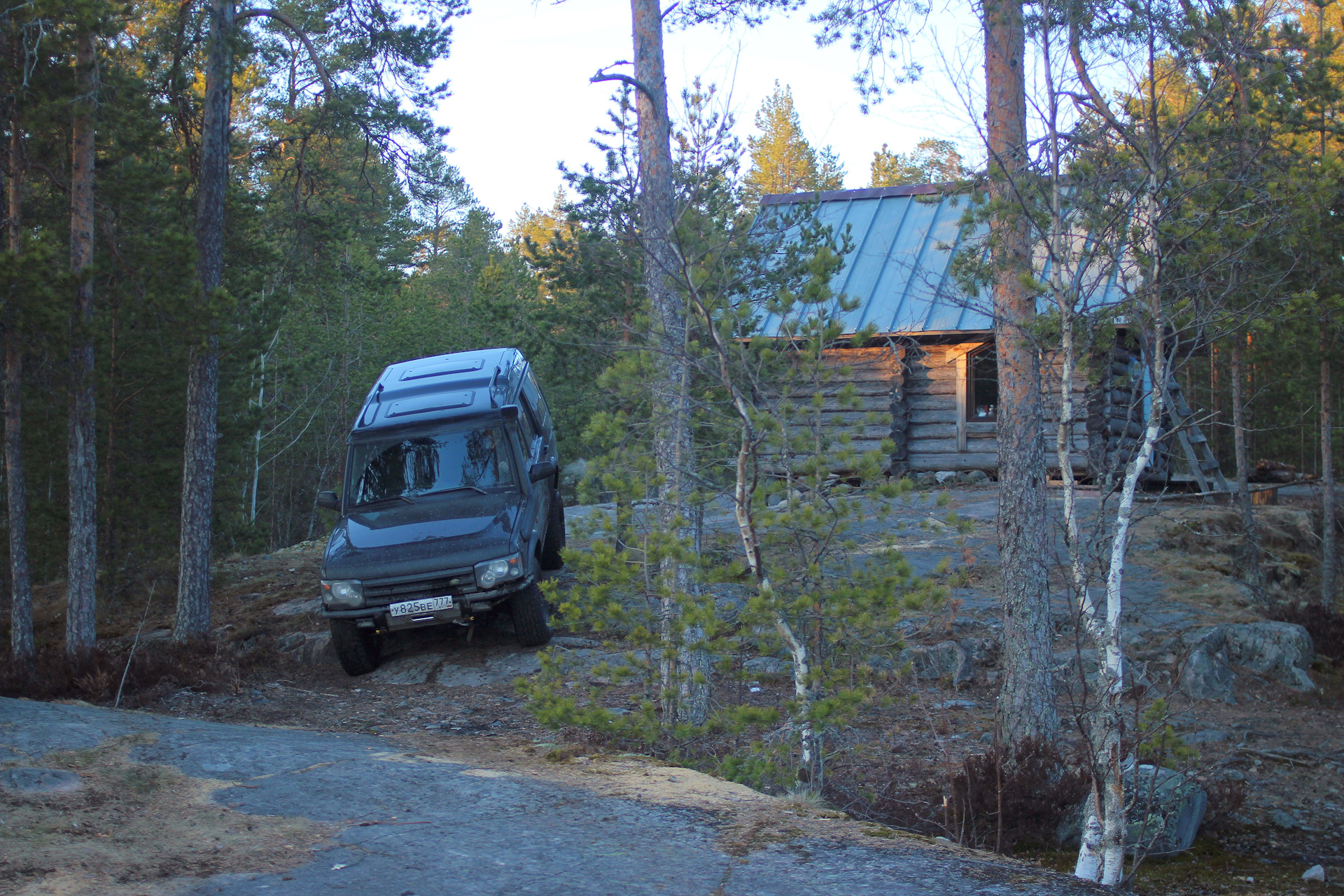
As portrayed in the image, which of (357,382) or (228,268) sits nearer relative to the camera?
(228,268)

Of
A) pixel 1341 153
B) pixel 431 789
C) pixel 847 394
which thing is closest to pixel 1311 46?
pixel 1341 153

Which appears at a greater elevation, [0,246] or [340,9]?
[340,9]

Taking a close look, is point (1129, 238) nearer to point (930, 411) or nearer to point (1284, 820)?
point (1284, 820)

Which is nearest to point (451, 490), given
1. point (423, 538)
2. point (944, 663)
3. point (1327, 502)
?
point (423, 538)

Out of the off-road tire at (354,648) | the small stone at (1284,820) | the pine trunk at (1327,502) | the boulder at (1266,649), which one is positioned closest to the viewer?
the small stone at (1284,820)

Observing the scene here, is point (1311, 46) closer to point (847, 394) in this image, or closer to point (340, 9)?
point (847, 394)

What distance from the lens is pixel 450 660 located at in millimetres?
10086

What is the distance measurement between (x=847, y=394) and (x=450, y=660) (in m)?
5.85

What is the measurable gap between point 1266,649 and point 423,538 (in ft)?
27.3

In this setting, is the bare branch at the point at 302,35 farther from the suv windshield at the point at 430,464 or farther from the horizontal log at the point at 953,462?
the horizontal log at the point at 953,462

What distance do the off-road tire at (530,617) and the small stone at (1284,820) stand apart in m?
5.95

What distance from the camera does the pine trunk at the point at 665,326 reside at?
6371mm

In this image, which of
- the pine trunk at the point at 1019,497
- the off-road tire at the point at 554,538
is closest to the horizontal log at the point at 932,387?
the off-road tire at the point at 554,538

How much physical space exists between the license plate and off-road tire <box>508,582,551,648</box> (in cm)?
78
